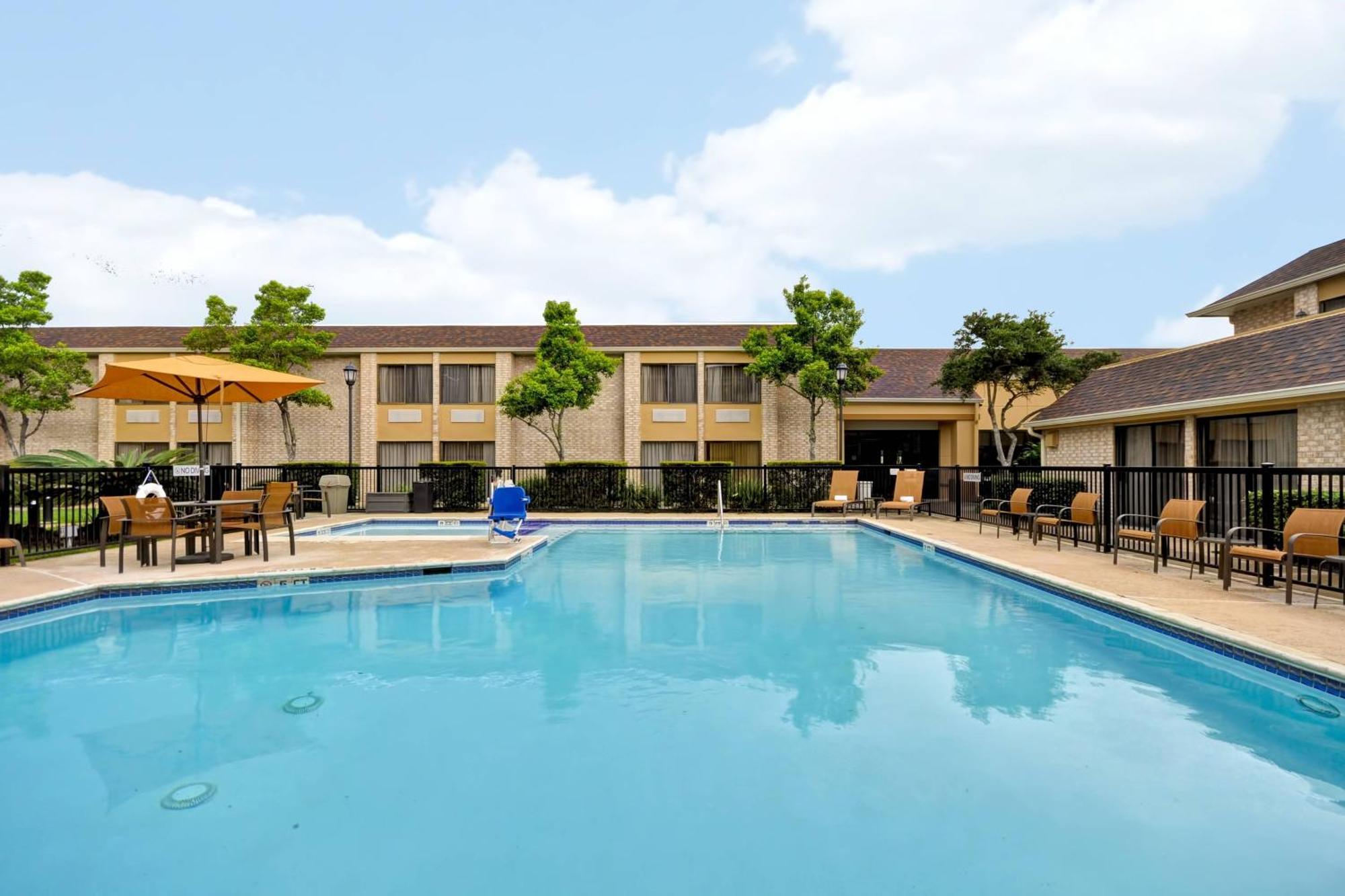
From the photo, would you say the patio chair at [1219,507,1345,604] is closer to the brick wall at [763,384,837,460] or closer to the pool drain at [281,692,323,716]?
the pool drain at [281,692,323,716]

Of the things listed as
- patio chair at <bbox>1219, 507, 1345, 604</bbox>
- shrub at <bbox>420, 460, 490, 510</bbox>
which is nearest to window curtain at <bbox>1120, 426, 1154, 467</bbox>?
patio chair at <bbox>1219, 507, 1345, 604</bbox>

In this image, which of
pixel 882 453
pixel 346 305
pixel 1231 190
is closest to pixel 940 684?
pixel 1231 190

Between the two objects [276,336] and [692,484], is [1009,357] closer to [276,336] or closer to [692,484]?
[692,484]

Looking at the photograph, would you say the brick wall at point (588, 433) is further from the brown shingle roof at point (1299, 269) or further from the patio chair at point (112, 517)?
the brown shingle roof at point (1299, 269)

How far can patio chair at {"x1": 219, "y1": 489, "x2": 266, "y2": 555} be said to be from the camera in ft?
27.7

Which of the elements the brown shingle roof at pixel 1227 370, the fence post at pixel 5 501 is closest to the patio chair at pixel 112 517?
the fence post at pixel 5 501

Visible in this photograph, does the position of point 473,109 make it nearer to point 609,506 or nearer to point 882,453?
point 609,506

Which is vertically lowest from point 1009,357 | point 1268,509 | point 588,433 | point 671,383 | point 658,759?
point 658,759

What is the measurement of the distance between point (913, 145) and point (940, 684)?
576 inches

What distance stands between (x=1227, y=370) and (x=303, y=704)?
52.1 ft

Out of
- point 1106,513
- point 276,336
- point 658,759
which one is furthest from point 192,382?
point 1106,513

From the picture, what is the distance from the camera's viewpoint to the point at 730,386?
76.1 feet

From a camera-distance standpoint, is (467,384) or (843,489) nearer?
(843,489)

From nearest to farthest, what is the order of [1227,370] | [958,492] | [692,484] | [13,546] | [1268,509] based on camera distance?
[1268,509] < [13,546] < [1227,370] < [958,492] < [692,484]
